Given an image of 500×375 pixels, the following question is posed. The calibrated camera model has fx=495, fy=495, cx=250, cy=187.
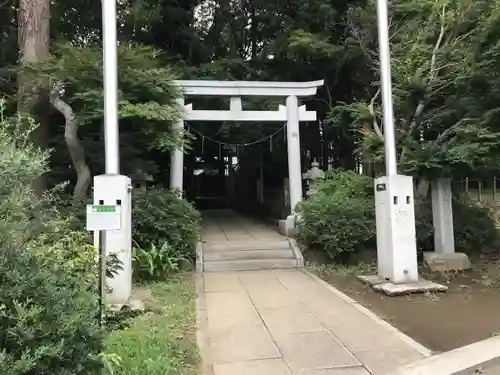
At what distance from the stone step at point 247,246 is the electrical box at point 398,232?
2.89 meters

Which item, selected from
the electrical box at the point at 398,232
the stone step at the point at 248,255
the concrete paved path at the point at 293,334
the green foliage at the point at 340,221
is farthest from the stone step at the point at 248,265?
the electrical box at the point at 398,232

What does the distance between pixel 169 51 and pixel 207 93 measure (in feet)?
11.5

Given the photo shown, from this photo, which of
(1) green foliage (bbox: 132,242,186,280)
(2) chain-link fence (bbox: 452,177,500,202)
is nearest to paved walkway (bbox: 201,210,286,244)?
(1) green foliage (bbox: 132,242,186,280)

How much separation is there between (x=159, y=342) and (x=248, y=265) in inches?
197

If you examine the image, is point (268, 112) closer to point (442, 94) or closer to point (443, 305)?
point (442, 94)

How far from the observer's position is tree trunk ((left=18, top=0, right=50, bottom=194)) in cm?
A: 900

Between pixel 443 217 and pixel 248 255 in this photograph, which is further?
pixel 248 255

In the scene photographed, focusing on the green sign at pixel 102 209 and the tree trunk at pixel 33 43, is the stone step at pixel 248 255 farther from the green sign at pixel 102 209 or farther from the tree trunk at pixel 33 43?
the green sign at pixel 102 209

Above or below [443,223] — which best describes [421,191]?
above

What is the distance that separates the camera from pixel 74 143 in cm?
877

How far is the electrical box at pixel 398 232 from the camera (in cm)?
768

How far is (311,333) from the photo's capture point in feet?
17.4

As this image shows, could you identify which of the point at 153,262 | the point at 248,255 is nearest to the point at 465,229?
→ the point at 248,255

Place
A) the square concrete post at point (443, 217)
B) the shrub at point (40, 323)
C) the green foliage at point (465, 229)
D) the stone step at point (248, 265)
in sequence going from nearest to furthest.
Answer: the shrub at point (40, 323) → the square concrete post at point (443, 217) → the stone step at point (248, 265) → the green foliage at point (465, 229)
